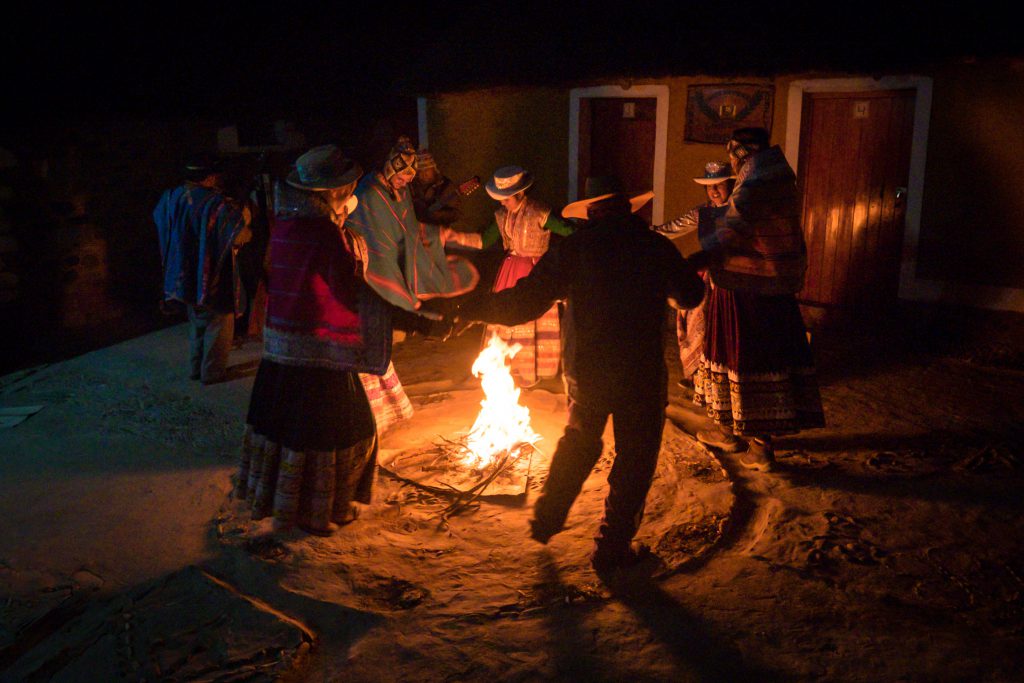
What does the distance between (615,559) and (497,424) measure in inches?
69.4

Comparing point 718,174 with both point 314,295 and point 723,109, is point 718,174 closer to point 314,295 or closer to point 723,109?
point 723,109

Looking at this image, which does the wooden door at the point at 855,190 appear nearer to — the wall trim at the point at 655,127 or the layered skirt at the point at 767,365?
the wall trim at the point at 655,127

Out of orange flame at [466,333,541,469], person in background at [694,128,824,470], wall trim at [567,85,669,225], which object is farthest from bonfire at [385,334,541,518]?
wall trim at [567,85,669,225]

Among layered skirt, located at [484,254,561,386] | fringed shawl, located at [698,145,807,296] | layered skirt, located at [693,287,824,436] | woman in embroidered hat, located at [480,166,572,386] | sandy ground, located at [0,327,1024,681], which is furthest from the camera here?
layered skirt, located at [484,254,561,386]

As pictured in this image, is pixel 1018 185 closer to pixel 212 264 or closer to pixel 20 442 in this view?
pixel 212 264

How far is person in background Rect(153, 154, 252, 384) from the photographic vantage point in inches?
276

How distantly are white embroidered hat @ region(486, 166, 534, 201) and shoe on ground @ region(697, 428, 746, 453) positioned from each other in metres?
2.36

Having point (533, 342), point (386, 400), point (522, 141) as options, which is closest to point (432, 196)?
point (533, 342)

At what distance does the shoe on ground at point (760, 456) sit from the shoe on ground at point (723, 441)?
25 cm

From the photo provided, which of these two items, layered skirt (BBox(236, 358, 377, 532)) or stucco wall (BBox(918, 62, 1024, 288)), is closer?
layered skirt (BBox(236, 358, 377, 532))

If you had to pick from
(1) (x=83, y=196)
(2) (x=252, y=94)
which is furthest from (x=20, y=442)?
(2) (x=252, y=94)

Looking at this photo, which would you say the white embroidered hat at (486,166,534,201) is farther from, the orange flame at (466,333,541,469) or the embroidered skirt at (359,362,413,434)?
the embroidered skirt at (359,362,413,434)

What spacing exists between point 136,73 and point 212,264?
3.96 m

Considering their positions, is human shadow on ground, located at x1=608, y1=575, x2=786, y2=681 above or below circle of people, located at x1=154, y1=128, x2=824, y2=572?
below
